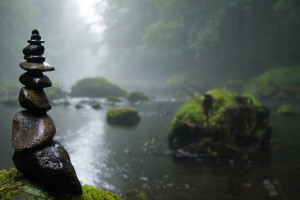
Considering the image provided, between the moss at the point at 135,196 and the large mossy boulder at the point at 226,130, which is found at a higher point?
the large mossy boulder at the point at 226,130

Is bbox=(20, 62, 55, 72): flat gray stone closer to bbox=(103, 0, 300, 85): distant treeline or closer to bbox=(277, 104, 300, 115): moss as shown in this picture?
bbox=(277, 104, 300, 115): moss

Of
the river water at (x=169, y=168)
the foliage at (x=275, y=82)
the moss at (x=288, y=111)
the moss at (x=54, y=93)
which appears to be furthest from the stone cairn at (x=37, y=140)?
the foliage at (x=275, y=82)

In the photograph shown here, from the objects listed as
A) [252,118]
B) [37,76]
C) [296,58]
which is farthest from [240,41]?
[37,76]

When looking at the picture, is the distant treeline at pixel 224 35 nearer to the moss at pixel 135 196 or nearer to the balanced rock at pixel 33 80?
the moss at pixel 135 196

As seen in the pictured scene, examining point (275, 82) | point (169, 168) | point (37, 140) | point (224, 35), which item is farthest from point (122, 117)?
point (224, 35)

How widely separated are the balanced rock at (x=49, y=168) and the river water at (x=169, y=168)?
10.8ft

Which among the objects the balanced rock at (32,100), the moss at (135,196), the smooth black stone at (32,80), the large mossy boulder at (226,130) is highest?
the smooth black stone at (32,80)

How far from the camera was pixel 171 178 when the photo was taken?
537 cm

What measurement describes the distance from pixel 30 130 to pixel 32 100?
0.94ft

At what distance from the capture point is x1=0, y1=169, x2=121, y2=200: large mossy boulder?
159cm

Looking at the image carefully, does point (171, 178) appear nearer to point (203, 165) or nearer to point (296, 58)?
point (203, 165)

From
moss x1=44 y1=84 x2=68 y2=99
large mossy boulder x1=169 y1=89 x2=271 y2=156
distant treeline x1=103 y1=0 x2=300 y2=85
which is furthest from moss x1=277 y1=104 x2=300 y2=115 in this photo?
moss x1=44 y1=84 x2=68 y2=99

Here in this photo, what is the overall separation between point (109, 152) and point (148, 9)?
3653 centimetres

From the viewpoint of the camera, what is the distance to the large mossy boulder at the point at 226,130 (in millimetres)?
6625
